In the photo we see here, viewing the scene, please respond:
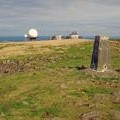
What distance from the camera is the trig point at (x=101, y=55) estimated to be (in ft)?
151

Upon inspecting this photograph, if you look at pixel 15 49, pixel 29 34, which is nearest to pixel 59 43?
pixel 15 49

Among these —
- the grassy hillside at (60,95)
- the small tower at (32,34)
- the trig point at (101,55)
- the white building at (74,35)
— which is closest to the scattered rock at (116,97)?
the grassy hillside at (60,95)

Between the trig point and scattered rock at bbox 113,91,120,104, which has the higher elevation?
the trig point

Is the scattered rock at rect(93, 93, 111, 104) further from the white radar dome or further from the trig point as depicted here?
the white radar dome

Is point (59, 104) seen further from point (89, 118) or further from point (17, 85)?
point (17, 85)

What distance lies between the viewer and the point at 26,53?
74.6 m

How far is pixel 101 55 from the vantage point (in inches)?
1833

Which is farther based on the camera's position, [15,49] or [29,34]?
[29,34]

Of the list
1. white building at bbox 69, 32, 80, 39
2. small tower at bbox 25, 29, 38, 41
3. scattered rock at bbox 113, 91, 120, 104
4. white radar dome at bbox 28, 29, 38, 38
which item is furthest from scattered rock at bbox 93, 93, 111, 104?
white radar dome at bbox 28, 29, 38, 38

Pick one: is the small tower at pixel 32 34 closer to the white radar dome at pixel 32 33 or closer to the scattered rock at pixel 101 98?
the white radar dome at pixel 32 33

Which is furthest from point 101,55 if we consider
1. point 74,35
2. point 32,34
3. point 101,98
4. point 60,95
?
point 74,35

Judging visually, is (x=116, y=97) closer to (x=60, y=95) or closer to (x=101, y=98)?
(x=101, y=98)

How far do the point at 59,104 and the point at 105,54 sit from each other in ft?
52.9

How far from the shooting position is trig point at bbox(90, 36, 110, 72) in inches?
1811
